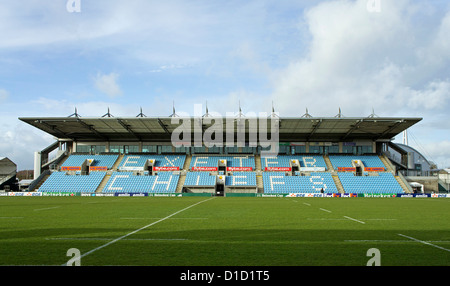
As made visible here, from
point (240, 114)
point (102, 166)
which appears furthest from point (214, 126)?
point (102, 166)

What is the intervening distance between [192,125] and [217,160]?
7.75m

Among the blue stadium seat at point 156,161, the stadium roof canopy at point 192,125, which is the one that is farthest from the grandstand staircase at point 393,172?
the blue stadium seat at point 156,161

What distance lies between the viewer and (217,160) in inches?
2197

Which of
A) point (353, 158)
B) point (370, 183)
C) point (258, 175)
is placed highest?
point (353, 158)

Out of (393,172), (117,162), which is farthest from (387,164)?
(117,162)

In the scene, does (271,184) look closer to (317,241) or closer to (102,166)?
(102,166)

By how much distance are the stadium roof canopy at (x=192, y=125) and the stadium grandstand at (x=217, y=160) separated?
15 centimetres

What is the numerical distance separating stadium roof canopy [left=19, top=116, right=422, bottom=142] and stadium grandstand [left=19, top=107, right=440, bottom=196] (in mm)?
146

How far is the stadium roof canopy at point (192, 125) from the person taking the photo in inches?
1950

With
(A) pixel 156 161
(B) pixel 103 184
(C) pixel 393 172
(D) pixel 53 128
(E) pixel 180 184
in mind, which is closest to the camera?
(E) pixel 180 184

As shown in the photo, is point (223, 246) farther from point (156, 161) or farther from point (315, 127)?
point (156, 161)

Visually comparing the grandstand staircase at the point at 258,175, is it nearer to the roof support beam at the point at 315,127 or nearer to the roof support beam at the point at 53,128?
the roof support beam at the point at 315,127

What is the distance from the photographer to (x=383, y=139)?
59.2 m
